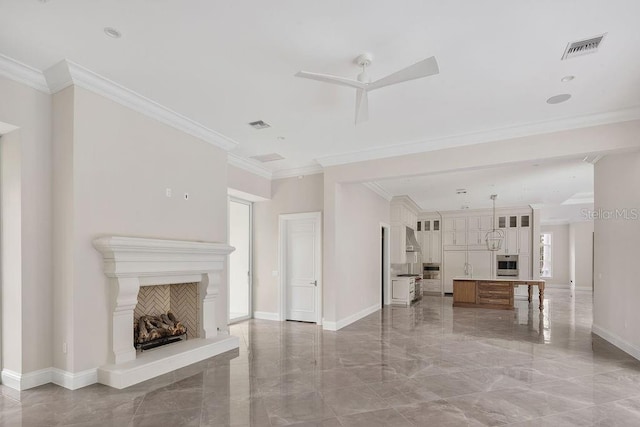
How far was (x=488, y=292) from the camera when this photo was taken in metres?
9.27

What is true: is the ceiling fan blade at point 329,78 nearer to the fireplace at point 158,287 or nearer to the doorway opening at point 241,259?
the fireplace at point 158,287

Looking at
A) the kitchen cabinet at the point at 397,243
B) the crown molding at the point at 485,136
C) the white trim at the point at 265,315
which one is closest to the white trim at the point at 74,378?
the white trim at the point at 265,315

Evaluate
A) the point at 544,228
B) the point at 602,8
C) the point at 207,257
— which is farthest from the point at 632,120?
the point at 544,228

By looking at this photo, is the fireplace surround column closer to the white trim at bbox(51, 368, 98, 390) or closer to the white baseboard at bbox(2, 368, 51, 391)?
the white trim at bbox(51, 368, 98, 390)

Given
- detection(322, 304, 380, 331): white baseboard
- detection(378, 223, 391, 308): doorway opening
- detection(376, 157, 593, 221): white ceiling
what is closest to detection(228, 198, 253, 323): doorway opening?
detection(322, 304, 380, 331): white baseboard

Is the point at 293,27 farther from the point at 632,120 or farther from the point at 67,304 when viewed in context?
the point at 632,120

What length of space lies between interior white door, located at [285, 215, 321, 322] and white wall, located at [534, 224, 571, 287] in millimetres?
12293

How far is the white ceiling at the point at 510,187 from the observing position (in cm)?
709

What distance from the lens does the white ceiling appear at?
709 cm

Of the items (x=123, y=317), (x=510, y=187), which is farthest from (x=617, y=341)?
(x=123, y=317)

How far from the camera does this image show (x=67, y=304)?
11.8 feet

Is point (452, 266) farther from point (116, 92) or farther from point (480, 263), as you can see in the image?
point (116, 92)

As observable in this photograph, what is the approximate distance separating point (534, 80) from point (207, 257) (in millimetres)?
4432

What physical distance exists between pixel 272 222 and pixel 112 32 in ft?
16.2
